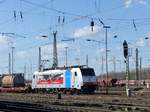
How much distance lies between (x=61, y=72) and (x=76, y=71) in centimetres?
265

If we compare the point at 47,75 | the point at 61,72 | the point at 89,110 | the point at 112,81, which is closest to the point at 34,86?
the point at 47,75

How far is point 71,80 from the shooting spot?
172 feet

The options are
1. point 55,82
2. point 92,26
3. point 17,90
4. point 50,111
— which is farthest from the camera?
point 17,90

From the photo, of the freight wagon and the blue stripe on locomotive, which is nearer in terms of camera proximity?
the freight wagon

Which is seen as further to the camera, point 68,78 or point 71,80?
point 68,78

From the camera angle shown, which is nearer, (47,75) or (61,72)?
(61,72)

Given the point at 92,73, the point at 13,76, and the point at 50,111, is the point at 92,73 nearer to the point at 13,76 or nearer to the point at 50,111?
the point at 13,76

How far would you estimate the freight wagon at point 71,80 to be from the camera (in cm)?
5149

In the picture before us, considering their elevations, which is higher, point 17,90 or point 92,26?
point 92,26

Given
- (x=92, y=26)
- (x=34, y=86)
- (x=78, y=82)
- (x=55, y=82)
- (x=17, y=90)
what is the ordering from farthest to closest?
(x=17, y=90)
(x=34, y=86)
(x=55, y=82)
(x=78, y=82)
(x=92, y=26)

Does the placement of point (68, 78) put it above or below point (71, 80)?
above

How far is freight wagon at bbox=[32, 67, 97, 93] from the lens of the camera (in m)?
51.5

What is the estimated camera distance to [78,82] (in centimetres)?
5150

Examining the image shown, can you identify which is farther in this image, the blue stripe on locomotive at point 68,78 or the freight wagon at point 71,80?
the blue stripe on locomotive at point 68,78
